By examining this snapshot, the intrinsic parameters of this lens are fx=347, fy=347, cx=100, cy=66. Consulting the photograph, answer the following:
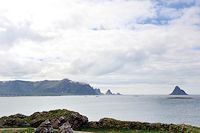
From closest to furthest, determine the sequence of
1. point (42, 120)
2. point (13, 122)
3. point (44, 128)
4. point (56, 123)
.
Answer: point (44, 128) < point (56, 123) < point (42, 120) < point (13, 122)

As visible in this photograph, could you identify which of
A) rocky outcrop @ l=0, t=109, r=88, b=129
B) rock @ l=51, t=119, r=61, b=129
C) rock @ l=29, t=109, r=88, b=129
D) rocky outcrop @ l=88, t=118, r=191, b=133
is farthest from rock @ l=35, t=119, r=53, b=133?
rocky outcrop @ l=88, t=118, r=191, b=133

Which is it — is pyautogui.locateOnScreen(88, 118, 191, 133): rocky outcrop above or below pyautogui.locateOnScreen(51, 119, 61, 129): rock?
below

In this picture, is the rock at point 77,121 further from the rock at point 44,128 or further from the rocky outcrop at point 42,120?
the rock at point 44,128

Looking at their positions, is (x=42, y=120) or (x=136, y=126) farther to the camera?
(x=42, y=120)

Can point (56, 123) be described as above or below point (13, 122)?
above

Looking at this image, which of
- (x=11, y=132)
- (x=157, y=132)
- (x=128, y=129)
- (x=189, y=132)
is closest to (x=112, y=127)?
(x=128, y=129)

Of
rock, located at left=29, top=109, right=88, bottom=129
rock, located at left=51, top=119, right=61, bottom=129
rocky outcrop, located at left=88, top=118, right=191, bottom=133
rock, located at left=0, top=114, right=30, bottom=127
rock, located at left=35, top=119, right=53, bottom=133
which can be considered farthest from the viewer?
rock, located at left=0, top=114, right=30, bottom=127

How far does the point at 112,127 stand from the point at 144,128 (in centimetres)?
446

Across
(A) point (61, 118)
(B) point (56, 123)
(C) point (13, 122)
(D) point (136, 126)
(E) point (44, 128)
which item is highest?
(A) point (61, 118)

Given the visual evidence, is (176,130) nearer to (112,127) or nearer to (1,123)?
(112,127)

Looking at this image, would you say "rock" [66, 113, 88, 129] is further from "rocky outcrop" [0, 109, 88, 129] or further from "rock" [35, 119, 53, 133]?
"rock" [35, 119, 53, 133]

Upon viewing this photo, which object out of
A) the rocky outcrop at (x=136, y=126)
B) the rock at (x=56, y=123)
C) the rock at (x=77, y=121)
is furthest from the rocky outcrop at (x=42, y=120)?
the rock at (x=56, y=123)

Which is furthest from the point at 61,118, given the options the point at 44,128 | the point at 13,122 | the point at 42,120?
the point at 44,128

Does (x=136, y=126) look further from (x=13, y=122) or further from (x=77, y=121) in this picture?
(x=13, y=122)
